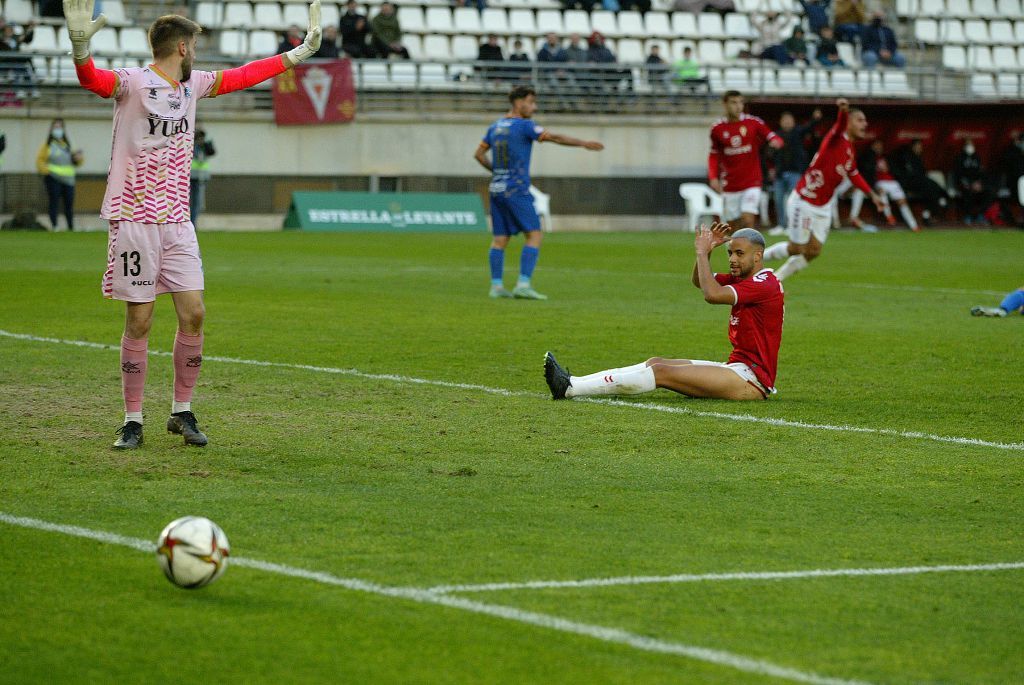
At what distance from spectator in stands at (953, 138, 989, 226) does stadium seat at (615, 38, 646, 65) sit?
7975mm

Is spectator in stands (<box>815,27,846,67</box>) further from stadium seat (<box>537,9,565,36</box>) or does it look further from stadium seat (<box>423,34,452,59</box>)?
stadium seat (<box>423,34,452,59</box>)

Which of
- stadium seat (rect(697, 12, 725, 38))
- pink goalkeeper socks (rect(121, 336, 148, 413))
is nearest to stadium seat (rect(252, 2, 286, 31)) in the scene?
stadium seat (rect(697, 12, 725, 38))

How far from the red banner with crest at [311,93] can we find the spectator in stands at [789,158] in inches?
373

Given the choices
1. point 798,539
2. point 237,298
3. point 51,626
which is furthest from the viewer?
point 237,298

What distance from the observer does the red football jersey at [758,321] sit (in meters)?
9.45

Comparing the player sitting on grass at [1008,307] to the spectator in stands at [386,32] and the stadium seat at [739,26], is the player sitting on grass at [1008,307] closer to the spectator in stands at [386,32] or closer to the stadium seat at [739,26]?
the spectator in stands at [386,32]

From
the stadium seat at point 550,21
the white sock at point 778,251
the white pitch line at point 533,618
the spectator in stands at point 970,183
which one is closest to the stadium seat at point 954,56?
the spectator in stands at point 970,183

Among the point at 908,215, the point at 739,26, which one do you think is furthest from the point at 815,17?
the point at 908,215

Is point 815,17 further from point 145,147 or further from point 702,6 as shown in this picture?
point 145,147

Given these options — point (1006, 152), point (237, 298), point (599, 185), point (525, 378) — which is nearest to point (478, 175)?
point (599, 185)

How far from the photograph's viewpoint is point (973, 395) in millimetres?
10234

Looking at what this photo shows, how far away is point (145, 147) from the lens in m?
7.74

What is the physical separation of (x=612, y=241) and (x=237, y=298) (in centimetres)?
1484

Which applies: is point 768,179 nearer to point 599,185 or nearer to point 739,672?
point 599,185
